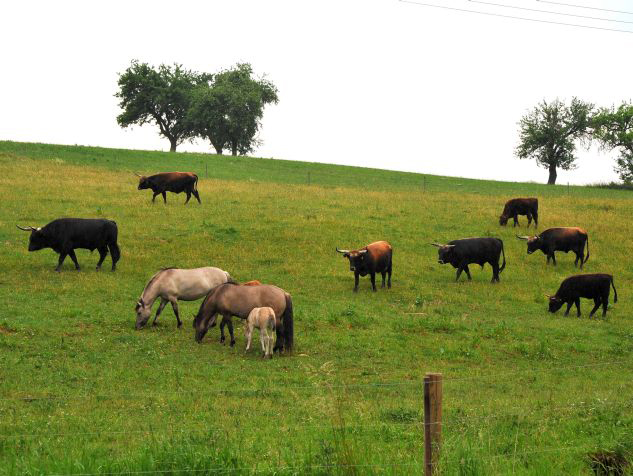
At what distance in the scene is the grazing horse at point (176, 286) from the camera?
63.8ft

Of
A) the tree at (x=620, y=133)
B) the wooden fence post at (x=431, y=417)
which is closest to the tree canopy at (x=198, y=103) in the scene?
the tree at (x=620, y=133)

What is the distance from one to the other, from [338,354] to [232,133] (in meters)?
67.8

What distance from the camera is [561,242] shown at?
3109 cm

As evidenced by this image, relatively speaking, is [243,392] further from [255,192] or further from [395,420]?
[255,192]

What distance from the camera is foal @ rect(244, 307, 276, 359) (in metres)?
17.0

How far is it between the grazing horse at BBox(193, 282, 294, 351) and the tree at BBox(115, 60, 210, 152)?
69359mm

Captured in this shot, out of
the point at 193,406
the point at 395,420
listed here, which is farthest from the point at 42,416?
the point at 395,420

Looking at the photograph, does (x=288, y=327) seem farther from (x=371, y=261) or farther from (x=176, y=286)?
(x=371, y=261)

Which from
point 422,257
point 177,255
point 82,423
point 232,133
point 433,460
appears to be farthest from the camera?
point 232,133

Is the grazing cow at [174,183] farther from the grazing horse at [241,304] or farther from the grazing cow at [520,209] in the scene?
the grazing horse at [241,304]

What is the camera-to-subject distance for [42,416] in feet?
38.0

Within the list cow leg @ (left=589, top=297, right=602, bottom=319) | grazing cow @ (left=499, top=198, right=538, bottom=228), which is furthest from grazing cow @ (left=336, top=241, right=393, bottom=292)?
grazing cow @ (left=499, top=198, right=538, bottom=228)

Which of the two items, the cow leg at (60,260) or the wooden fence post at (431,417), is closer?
the wooden fence post at (431,417)

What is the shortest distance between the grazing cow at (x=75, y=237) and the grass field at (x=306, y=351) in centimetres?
59
